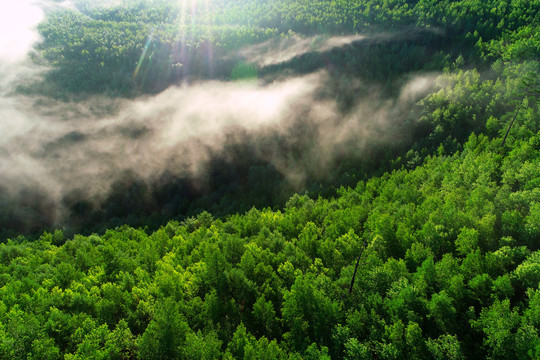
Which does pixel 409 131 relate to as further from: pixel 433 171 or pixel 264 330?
pixel 264 330

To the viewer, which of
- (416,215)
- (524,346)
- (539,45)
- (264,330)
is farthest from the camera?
(539,45)

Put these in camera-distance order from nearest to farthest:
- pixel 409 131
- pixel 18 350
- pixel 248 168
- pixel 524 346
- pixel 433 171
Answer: pixel 524 346 → pixel 18 350 → pixel 433 171 → pixel 409 131 → pixel 248 168

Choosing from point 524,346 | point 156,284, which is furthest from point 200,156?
point 524,346

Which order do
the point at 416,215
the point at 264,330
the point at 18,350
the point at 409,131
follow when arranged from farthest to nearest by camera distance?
the point at 409,131 < the point at 416,215 < the point at 264,330 < the point at 18,350

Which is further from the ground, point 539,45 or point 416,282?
point 539,45

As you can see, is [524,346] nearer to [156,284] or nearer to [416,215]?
[416,215]

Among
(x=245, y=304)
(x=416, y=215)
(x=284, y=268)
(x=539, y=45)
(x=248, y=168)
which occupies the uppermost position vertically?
(x=539, y=45)

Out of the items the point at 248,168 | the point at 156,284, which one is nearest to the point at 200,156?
the point at 248,168

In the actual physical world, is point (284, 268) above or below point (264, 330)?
above

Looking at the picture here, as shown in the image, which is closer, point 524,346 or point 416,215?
point 524,346
